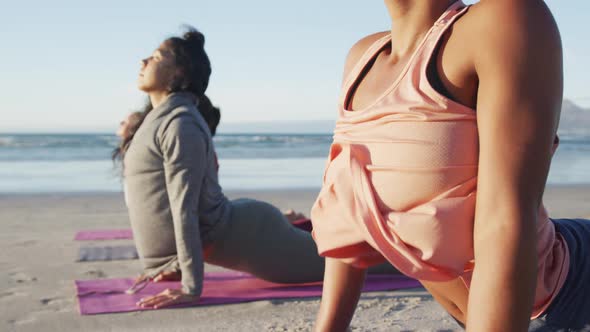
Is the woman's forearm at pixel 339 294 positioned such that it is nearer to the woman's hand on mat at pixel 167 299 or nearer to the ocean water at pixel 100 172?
the woman's hand on mat at pixel 167 299

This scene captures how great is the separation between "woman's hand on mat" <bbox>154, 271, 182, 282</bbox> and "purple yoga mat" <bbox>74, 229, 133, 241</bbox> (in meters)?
2.00

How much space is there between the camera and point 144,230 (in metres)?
4.11

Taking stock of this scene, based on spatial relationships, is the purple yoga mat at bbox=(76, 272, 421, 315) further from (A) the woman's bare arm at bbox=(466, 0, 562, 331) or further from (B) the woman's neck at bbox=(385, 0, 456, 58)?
(A) the woman's bare arm at bbox=(466, 0, 562, 331)

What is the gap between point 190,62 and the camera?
4.21 metres

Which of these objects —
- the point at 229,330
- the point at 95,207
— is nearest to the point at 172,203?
the point at 229,330

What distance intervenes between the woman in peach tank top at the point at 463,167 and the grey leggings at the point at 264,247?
9.05 ft

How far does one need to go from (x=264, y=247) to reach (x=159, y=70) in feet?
3.97

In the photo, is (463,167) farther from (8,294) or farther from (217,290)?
(8,294)

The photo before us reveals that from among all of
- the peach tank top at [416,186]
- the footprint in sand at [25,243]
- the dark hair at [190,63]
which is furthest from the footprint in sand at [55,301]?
the peach tank top at [416,186]

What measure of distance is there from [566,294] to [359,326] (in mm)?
2111

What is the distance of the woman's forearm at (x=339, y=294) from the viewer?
1449 millimetres

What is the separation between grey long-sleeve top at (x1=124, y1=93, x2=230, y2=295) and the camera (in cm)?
379

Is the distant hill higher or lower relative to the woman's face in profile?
lower

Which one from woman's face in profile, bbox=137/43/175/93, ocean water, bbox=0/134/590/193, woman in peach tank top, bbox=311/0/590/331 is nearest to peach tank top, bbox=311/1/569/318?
woman in peach tank top, bbox=311/0/590/331
